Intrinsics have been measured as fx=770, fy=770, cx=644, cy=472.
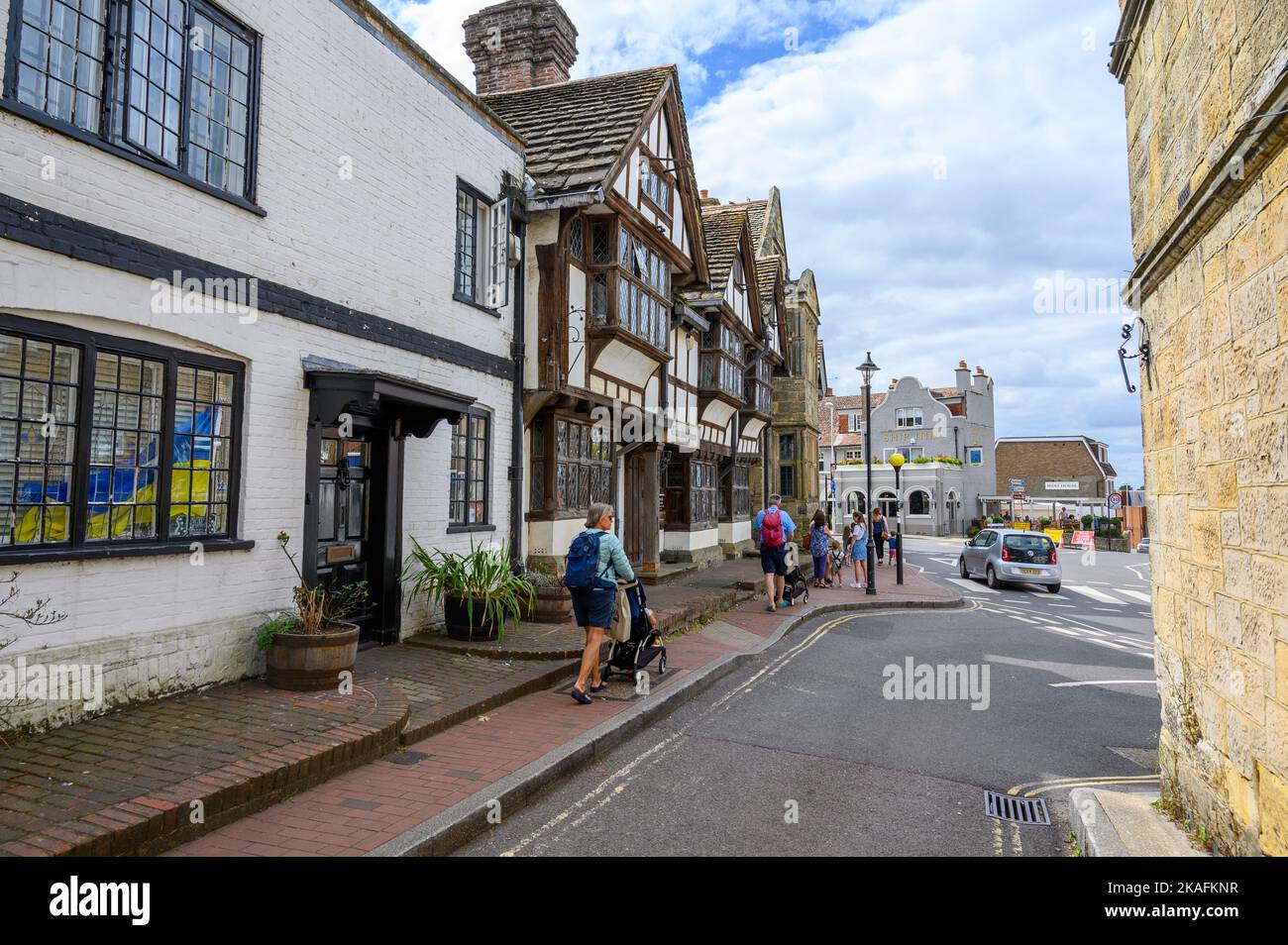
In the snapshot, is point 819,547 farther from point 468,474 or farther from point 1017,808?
point 1017,808

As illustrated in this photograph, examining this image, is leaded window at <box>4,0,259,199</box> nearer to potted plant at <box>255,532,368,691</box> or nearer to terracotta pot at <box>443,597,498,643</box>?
potted plant at <box>255,532,368,691</box>

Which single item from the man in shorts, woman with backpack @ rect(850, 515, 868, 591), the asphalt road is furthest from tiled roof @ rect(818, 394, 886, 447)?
the asphalt road

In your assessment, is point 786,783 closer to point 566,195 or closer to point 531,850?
point 531,850

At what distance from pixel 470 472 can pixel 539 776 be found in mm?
5837

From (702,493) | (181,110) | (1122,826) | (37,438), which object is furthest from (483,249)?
(702,493)

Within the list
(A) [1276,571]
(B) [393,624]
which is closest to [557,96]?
(B) [393,624]

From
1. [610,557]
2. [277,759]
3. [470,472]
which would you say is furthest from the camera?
[470,472]

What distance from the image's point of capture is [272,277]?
7102 millimetres

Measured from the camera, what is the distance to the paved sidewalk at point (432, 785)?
166 inches

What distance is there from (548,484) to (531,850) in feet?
26.3

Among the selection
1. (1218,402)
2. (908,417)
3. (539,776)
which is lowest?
(539,776)

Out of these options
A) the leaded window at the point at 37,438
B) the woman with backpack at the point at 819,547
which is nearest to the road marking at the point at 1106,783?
the leaded window at the point at 37,438

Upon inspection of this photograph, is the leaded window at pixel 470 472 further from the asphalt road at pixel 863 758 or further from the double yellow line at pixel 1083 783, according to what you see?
the double yellow line at pixel 1083 783

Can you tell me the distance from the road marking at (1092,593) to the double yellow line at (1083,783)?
14.6 meters
